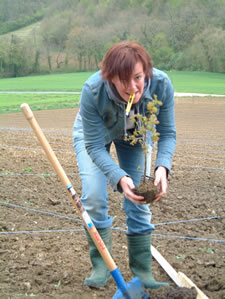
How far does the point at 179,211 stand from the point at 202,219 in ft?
1.16

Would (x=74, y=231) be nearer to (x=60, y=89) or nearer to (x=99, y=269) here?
(x=99, y=269)

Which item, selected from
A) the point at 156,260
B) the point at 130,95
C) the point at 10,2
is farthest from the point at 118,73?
the point at 10,2

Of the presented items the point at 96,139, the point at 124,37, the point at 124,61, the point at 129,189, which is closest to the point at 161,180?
the point at 129,189

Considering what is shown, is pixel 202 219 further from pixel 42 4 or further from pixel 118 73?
pixel 42 4

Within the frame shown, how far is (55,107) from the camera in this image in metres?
22.4

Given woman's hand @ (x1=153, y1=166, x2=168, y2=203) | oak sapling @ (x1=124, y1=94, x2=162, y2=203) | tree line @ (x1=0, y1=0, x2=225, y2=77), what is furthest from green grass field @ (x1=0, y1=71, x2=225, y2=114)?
woman's hand @ (x1=153, y1=166, x2=168, y2=203)

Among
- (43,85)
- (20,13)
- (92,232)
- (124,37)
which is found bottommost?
(43,85)

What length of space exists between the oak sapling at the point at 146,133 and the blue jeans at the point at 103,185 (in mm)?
131

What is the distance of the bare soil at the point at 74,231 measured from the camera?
9.57ft

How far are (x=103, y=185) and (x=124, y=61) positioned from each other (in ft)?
2.75

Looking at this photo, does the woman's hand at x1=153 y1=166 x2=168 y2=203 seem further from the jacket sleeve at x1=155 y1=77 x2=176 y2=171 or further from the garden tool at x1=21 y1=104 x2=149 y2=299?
the garden tool at x1=21 y1=104 x2=149 y2=299

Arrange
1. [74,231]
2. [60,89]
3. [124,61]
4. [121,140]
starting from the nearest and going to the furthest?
1. [124,61]
2. [121,140]
3. [74,231]
4. [60,89]

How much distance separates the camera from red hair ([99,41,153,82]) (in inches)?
91.9

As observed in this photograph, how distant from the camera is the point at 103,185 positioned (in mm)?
2695
